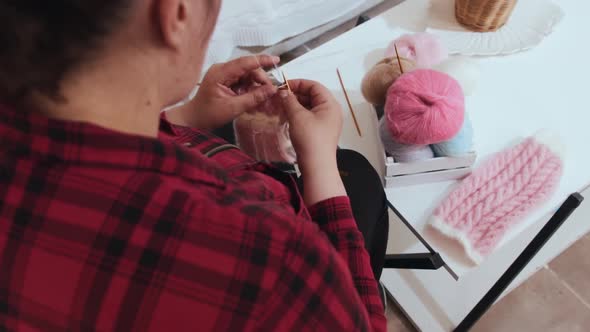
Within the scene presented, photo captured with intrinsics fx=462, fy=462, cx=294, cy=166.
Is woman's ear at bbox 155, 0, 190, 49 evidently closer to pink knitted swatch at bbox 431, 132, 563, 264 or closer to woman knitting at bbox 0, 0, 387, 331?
woman knitting at bbox 0, 0, 387, 331

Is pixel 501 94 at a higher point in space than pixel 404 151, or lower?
higher

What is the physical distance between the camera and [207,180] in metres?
0.37

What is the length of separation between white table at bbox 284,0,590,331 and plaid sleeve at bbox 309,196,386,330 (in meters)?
0.20

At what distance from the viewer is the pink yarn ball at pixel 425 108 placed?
0.68m

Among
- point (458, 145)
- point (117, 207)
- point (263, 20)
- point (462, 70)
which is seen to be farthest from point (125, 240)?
point (263, 20)

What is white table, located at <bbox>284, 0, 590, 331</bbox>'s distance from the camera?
0.78 metres

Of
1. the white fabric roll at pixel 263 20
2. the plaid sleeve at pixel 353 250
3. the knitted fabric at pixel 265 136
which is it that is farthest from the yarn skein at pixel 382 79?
the white fabric roll at pixel 263 20

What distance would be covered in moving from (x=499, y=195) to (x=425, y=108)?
0.20 metres

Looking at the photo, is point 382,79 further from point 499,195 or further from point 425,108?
point 499,195

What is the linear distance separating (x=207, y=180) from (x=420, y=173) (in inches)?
18.9

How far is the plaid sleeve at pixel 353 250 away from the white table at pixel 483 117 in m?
0.20

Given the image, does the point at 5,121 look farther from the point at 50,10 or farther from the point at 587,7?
the point at 587,7

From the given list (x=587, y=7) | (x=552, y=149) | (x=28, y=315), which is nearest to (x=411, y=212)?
(x=552, y=149)

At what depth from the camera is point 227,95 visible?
29.1 inches
